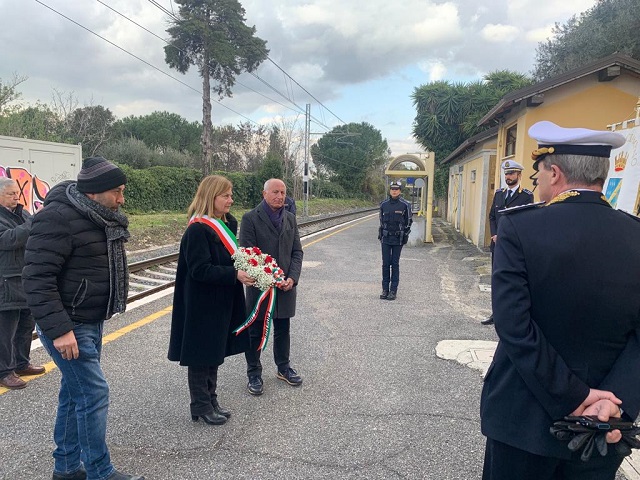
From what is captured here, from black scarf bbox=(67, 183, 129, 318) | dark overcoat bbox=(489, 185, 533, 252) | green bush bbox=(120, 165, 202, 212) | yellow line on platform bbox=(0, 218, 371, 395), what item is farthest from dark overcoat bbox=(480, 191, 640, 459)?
green bush bbox=(120, 165, 202, 212)

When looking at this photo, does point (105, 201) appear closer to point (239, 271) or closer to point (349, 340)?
point (239, 271)

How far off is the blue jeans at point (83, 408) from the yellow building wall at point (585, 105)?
10466 millimetres

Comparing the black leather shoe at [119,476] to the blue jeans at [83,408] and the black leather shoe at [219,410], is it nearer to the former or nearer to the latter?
the blue jeans at [83,408]

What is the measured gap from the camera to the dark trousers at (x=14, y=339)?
158 inches

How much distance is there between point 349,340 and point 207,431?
96.3 inches

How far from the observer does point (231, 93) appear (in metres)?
29.4

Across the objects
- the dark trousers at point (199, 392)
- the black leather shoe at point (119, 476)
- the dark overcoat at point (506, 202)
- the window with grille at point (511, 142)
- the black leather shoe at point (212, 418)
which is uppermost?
the window with grille at point (511, 142)

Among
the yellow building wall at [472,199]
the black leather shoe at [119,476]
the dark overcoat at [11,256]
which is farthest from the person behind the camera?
the yellow building wall at [472,199]

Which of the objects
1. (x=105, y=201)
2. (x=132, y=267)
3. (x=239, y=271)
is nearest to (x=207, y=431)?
(x=239, y=271)

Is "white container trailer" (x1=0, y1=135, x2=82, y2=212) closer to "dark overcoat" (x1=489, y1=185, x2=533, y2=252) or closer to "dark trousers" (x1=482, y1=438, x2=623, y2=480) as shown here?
"dark overcoat" (x1=489, y1=185, x2=533, y2=252)

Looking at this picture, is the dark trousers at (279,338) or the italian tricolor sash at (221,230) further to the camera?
the dark trousers at (279,338)

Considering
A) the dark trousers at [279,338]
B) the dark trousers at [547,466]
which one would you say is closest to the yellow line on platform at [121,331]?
the dark trousers at [279,338]

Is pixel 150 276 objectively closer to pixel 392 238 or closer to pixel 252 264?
pixel 392 238

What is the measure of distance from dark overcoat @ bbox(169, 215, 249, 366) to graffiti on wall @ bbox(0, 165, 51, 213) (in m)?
5.89
